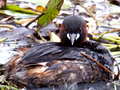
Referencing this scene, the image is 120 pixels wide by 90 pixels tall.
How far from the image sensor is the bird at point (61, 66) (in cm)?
319

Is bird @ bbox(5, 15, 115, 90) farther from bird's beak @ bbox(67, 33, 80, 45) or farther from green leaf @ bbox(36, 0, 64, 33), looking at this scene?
green leaf @ bbox(36, 0, 64, 33)

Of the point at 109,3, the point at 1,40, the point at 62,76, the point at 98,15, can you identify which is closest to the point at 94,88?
the point at 62,76

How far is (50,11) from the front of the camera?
4.36m

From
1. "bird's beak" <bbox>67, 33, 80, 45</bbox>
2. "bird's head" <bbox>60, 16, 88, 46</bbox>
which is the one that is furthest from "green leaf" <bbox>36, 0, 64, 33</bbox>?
"bird's beak" <bbox>67, 33, 80, 45</bbox>

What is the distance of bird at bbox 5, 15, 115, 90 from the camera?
3.19 meters

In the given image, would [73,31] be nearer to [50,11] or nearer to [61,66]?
[61,66]

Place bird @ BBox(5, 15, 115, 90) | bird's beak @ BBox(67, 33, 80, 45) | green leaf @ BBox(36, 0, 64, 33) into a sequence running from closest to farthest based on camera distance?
bird @ BBox(5, 15, 115, 90) → bird's beak @ BBox(67, 33, 80, 45) → green leaf @ BBox(36, 0, 64, 33)

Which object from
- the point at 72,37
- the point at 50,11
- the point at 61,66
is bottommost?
the point at 61,66

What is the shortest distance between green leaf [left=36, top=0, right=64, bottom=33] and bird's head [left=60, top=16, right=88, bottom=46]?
0.46 metres

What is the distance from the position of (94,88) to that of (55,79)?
1.55ft

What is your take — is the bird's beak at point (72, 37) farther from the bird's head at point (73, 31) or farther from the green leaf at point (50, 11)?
the green leaf at point (50, 11)

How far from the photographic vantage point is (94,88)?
133 inches

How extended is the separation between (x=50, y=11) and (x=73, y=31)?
31.4 inches

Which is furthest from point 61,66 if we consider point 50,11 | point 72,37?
point 50,11
